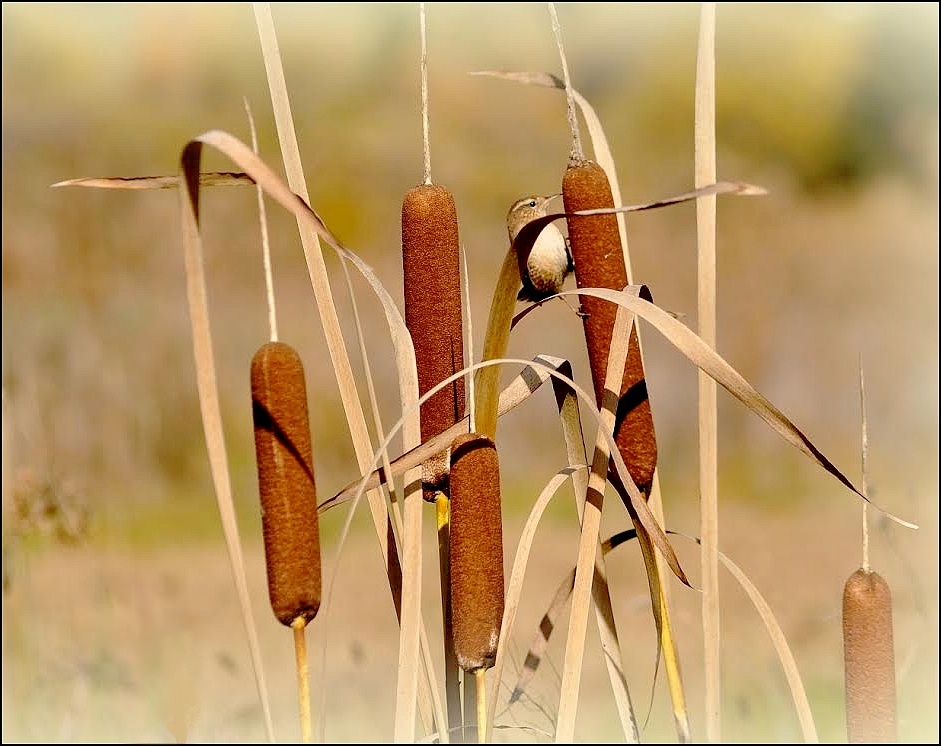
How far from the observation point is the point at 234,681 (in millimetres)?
1963

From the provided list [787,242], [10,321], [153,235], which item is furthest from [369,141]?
[10,321]

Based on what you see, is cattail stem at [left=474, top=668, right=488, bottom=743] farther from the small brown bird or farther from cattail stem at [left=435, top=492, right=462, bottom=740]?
the small brown bird

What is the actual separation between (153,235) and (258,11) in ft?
15.1

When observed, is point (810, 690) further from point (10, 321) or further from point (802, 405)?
point (10, 321)

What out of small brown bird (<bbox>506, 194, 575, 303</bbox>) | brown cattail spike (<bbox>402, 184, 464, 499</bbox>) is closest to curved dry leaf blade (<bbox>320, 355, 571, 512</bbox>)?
brown cattail spike (<bbox>402, 184, 464, 499</bbox>)

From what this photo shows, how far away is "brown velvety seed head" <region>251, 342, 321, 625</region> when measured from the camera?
0.47 meters

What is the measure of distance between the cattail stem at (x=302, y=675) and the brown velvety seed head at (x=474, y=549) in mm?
76

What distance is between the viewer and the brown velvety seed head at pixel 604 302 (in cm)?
54

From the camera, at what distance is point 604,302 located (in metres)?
0.56

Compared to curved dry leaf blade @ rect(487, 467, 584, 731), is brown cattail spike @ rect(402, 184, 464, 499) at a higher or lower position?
higher

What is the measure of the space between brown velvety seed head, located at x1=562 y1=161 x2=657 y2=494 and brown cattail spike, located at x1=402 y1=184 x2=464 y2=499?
0.07m

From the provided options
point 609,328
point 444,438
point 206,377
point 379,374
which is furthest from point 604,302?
point 379,374

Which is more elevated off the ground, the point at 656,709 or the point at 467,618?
the point at 467,618

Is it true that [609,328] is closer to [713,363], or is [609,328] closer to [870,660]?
[713,363]
